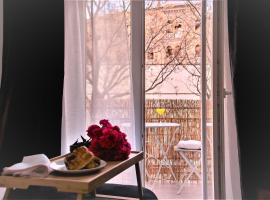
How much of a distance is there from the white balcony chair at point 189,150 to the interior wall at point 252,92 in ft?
3.74

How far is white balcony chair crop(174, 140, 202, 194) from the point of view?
322 centimetres

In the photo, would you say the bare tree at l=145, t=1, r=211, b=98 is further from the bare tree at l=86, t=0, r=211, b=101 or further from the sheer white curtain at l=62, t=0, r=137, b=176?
the sheer white curtain at l=62, t=0, r=137, b=176

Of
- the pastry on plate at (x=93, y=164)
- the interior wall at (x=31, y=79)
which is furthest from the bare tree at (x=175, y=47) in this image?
the pastry on plate at (x=93, y=164)

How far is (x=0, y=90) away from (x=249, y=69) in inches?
69.1

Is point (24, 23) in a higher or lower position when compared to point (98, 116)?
higher

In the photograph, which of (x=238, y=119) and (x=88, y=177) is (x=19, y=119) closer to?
(x=88, y=177)

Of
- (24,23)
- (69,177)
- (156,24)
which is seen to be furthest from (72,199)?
(156,24)

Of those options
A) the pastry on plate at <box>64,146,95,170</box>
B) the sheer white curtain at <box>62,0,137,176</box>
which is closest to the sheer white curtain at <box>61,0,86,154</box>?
the sheer white curtain at <box>62,0,137,176</box>

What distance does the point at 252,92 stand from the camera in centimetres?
205

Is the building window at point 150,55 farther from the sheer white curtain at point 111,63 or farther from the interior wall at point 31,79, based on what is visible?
the interior wall at point 31,79

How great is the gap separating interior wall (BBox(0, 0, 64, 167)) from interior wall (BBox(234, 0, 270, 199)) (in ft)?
4.34

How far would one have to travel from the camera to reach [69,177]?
4.04 feet

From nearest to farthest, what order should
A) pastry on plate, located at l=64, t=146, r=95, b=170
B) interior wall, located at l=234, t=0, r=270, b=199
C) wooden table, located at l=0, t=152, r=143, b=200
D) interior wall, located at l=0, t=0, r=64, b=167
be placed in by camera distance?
1. wooden table, located at l=0, t=152, r=143, b=200
2. pastry on plate, located at l=64, t=146, r=95, b=170
3. interior wall, located at l=234, t=0, r=270, b=199
4. interior wall, located at l=0, t=0, r=64, b=167

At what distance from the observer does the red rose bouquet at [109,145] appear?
5.10 ft
